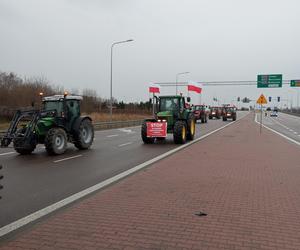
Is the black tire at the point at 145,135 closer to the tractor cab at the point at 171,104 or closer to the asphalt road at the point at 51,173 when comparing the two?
the tractor cab at the point at 171,104

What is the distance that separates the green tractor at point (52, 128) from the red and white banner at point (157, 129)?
3268 mm

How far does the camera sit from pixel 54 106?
1482 centimetres

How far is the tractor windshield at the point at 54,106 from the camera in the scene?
1470 cm

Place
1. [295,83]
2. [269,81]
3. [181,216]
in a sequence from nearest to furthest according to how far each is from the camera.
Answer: [181,216] → [269,81] → [295,83]

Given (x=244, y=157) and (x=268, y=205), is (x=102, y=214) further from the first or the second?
(x=244, y=157)

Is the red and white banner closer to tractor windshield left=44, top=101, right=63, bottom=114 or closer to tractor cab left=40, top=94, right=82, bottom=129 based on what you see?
tractor cab left=40, top=94, right=82, bottom=129

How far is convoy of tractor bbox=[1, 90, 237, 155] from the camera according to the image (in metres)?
13.2

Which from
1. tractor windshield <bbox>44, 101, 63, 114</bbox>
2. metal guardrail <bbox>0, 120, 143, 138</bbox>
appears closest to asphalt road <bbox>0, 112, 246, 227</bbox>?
tractor windshield <bbox>44, 101, 63, 114</bbox>

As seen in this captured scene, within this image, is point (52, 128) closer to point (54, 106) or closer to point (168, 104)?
point (54, 106)

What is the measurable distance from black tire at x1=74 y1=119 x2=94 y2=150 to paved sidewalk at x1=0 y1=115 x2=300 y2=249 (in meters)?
6.23

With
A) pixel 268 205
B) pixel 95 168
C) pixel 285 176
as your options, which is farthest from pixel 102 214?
pixel 285 176

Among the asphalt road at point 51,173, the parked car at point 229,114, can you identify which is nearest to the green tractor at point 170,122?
the asphalt road at point 51,173

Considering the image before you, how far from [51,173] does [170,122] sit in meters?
10.1

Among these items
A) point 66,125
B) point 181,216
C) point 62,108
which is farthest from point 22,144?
point 181,216
